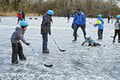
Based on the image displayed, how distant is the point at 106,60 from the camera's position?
23.9 feet

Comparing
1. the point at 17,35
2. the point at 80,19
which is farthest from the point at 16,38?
the point at 80,19

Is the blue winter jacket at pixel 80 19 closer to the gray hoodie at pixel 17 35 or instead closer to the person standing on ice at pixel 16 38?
the person standing on ice at pixel 16 38

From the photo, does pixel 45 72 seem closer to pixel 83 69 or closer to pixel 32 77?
pixel 32 77

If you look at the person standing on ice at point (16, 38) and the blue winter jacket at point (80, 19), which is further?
the blue winter jacket at point (80, 19)

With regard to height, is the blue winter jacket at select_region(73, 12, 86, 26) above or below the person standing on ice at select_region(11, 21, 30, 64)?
above

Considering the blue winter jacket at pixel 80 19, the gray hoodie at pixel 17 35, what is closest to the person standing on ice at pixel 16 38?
the gray hoodie at pixel 17 35

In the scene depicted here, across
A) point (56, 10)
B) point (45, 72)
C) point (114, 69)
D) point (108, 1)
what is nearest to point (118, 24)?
point (114, 69)

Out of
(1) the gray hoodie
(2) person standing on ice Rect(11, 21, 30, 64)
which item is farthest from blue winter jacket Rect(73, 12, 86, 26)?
(1) the gray hoodie

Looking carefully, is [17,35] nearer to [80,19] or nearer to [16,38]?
[16,38]

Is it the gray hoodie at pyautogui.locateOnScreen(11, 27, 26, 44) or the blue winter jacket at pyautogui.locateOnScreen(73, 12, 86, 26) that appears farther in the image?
the blue winter jacket at pyautogui.locateOnScreen(73, 12, 86, 26)

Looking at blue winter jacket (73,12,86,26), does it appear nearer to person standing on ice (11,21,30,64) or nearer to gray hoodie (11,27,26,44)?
person standing on ice (11,21,30,64)

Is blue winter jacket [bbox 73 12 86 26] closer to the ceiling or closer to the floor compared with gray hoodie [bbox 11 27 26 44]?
closer to the ceiling

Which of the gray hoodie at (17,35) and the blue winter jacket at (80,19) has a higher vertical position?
the blue winter jacket at (80,19)

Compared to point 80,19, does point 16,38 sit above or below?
below
